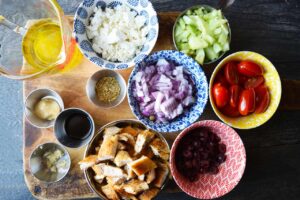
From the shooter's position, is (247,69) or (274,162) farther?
(274,162)

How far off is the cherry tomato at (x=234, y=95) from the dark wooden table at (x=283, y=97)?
0.77 feet

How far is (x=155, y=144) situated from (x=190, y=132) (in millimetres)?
156

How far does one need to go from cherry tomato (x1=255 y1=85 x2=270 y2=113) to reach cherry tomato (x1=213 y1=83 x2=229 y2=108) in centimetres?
13

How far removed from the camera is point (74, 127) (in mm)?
1562

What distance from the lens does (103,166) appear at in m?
1.47

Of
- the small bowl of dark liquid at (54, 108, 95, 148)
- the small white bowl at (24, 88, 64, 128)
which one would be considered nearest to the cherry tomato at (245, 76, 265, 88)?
the small bowl of dark liquid at (54, 108, 95, 148)

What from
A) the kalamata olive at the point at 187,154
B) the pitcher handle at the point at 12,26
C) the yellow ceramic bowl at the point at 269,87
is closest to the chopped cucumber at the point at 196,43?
the yellow ceramic bowl at the point at 269,87

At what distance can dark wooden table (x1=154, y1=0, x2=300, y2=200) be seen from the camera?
171cm

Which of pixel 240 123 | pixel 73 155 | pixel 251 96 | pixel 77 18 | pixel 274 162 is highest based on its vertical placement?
pixel 77 18

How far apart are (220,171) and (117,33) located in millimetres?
702

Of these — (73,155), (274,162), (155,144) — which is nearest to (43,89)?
(73,155)

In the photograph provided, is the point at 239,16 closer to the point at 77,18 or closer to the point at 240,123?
the point at 240,123

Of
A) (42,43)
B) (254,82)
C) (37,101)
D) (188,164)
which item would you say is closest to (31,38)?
(42,43)

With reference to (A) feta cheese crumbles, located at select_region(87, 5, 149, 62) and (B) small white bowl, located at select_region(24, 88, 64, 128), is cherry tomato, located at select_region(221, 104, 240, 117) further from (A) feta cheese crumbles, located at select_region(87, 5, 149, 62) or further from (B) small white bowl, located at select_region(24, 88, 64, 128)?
(B) small white bowl, located at select_region(24, 88, 64, 128)
